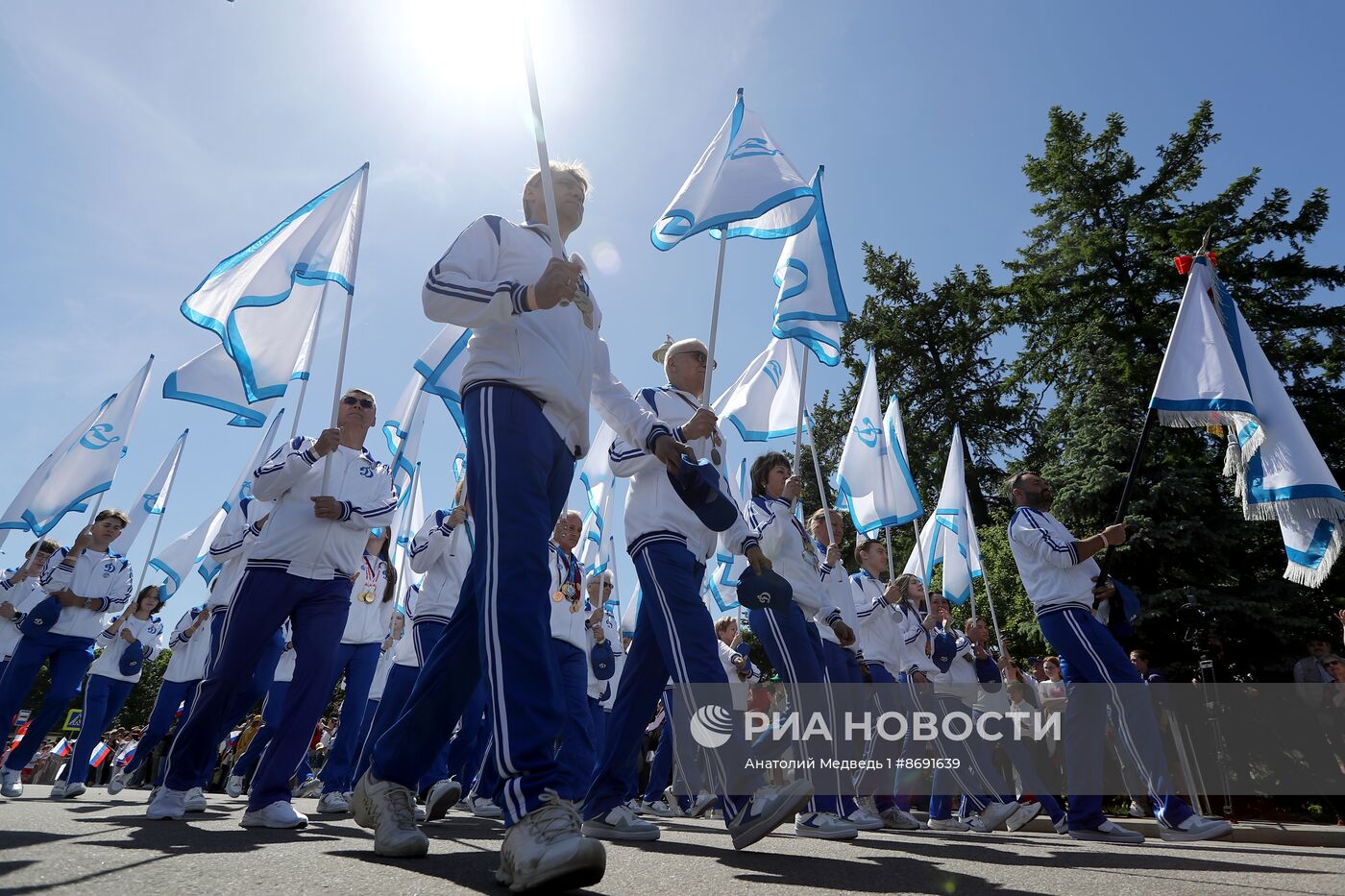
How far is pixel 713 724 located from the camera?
409 cm

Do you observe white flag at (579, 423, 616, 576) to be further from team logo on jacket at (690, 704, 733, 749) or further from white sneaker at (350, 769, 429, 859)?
white sneaker at (350, 769, 429, 859)

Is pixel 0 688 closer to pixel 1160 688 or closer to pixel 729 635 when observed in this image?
pixel 729 635

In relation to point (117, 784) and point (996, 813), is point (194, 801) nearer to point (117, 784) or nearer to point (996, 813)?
point (996, 813)

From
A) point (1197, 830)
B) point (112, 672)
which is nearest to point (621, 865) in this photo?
point (1197, 830)

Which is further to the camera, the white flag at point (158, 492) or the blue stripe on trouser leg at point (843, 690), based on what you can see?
the white flag at point (158, 492)

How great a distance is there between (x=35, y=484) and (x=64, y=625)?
13.2 feet

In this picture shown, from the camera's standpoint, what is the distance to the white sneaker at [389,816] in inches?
112

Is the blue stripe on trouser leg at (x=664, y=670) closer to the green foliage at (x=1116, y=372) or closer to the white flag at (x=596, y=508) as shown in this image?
the white flag at (x=596, y=508)

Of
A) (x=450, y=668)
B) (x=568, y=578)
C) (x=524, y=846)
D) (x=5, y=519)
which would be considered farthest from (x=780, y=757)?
(x=5, y=519)

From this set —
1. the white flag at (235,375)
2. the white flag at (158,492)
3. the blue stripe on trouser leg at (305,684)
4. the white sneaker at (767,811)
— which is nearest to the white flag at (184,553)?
the white flag at (158,492)

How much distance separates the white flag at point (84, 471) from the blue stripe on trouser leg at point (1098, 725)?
10559 mm

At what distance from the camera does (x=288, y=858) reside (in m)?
2.71

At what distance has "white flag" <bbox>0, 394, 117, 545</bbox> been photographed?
10672 millimetres

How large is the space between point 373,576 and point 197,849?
5405 millimetres
